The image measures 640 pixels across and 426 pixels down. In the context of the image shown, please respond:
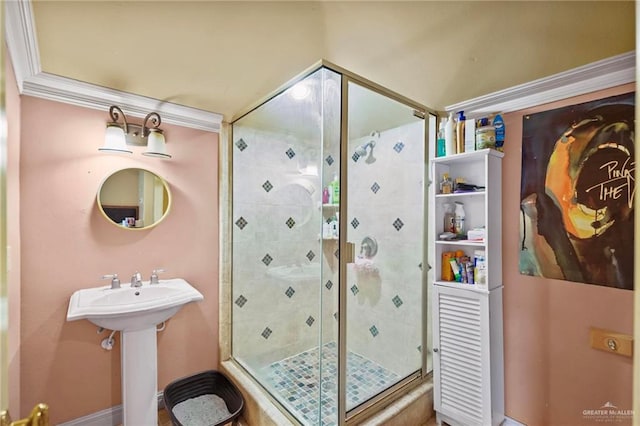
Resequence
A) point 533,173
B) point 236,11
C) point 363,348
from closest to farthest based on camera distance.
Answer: point 236,11 → point 533,173 → point 363,348

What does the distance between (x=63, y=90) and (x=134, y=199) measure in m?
0.69

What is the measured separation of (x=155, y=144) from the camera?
1.86m

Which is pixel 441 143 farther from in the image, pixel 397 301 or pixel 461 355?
pixel 461 355

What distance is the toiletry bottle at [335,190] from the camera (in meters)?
1.51

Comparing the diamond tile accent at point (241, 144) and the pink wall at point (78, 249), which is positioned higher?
the diamond tile accent at point (241, 144)

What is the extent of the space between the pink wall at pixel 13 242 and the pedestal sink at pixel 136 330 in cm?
23

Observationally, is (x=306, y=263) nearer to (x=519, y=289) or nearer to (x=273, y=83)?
(x=273, y=83)

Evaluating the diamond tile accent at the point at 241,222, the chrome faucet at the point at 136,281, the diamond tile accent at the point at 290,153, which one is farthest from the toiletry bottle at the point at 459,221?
the chrome faucet at the point at 136,281

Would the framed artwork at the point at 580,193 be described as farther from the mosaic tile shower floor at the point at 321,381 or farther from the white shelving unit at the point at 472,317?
the mosaic tile shower floor at the point at 321,381

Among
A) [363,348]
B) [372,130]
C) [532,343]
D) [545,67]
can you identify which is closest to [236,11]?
[372,130]

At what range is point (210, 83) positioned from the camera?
5.98 ft

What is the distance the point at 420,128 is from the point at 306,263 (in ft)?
4.01

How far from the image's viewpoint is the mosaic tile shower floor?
1555mm

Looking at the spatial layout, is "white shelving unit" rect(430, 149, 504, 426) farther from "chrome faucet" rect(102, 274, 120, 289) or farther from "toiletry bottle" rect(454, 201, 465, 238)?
"chrome faucet" rect(102, 274, 120, 289)
